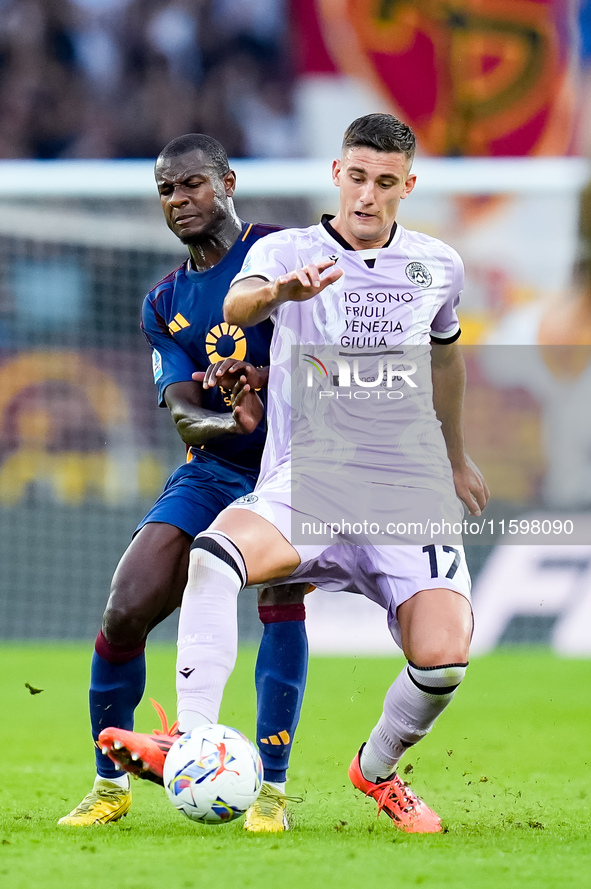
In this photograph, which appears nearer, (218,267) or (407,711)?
(407,711)

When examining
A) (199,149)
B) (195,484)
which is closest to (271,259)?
(199,149)

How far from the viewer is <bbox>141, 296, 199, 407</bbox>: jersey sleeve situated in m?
4.02

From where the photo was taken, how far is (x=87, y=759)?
5074 mm

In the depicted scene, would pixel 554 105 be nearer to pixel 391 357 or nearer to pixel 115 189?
pixel 115 189

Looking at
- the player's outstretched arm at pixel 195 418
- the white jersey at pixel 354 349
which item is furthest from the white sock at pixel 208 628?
the player's outstretched arm at pixel 195 418

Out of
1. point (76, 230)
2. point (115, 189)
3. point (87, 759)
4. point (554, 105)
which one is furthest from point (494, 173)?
point (554, 105)

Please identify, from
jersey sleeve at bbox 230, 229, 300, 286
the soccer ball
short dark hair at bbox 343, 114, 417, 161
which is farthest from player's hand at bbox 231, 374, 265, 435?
the soccer ball

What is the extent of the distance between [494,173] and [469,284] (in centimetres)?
388

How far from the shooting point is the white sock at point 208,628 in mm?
3221

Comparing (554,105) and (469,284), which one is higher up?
(554,105)

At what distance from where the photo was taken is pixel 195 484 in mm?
3941

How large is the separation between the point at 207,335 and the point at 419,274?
726 millimetres

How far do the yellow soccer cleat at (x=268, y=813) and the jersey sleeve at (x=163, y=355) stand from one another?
129 centimetres

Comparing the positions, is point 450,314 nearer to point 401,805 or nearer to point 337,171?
point 337,171
